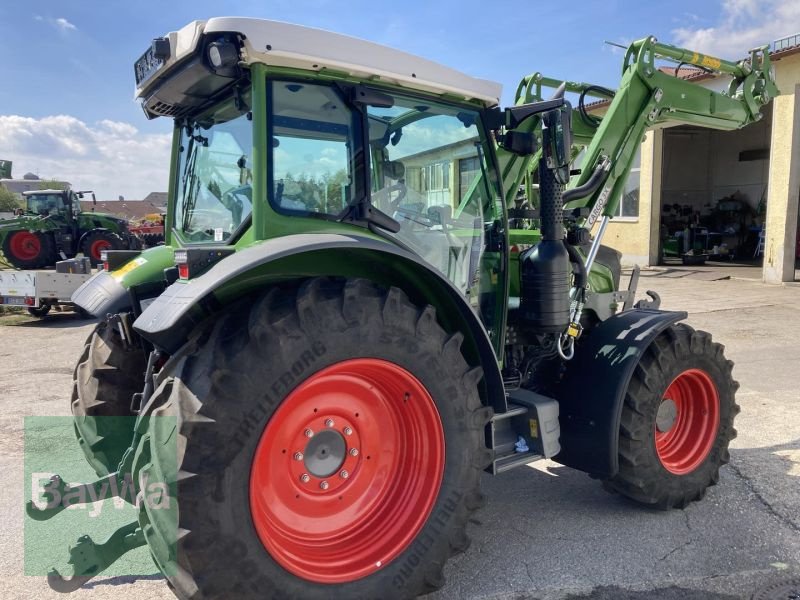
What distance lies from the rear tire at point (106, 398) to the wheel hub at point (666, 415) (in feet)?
10.2

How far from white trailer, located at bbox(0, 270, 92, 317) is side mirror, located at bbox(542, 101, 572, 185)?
10.1 meters

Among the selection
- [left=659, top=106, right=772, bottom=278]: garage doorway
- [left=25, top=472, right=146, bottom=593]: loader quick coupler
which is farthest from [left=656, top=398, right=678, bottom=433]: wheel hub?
[left=659, top=106, right=772, bottom=278]: garage doorway

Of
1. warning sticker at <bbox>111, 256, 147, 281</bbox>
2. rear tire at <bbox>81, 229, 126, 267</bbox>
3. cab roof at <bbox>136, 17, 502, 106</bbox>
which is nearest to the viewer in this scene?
cab roof at <bbox>136, 17, 502, 106</bbox>

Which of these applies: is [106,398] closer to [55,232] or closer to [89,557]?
[89,557]

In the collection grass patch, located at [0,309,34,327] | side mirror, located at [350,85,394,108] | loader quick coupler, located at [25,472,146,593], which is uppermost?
side mirror, located at [350,85,394,108]

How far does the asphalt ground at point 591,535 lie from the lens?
291 centimetres

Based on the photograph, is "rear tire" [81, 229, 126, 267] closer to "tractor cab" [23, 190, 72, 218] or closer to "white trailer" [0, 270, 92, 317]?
"tractor cab" [23, 190, 72, 218]

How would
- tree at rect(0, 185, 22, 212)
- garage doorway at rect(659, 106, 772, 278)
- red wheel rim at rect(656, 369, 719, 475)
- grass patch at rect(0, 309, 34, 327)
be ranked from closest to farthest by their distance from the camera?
1. red wheel rim at rect(656, 369, 719, 475)
2. grass patch at rect(0, 309, 34, 327)
3. garage doorway at rect(659, 106, 772, 278)
4. tree at rect(0, 185, 22, 212)

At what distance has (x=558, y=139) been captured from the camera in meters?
3.16

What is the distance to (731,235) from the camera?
21.7 metres

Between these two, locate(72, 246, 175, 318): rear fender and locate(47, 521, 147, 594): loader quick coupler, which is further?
locate(72, 246, 175, 318): rear fender

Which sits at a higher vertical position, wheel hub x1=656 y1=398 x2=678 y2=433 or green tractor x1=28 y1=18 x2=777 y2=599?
green tractor x1=28 y1=18 x2=777 y2=599

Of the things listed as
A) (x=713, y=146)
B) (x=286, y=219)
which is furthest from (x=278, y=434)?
(x=713, y=146)

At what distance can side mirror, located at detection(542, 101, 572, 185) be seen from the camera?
10.2ft
